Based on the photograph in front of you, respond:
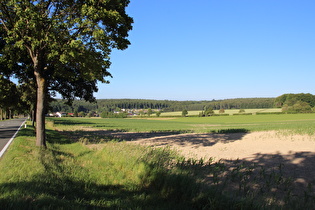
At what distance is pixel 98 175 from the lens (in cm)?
633

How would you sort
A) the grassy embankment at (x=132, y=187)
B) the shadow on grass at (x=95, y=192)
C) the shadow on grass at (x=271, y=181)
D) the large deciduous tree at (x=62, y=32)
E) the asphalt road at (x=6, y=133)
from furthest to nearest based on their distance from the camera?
the asphalt road at (x=6, y=133) → the large deciduous tree at (x=62, y=32) → the shadow on grass at (x=271, y=181) → the grassy embankment at (x=132, y=187) → the shadow on grass at (x=95, y=192)

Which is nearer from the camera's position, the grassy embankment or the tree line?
the grassy embankment

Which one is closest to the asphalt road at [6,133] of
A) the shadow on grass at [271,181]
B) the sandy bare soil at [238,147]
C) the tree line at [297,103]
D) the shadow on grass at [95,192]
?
the sandy bare soil at [238,147]

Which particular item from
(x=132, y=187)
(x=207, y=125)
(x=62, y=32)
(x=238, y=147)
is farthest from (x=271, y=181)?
(x=207, y=125)

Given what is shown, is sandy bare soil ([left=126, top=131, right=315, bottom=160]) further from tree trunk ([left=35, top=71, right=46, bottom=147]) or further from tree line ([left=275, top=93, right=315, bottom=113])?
tree line ([left=275, top=93, right=315, bottom=113])

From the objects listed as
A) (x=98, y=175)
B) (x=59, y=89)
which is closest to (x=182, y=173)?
(x=98, y=175)

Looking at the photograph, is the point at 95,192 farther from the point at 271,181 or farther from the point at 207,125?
the point at 207,125

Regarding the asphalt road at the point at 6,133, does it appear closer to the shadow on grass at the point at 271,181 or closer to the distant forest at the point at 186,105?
the shadow on grass at the point at 271,181

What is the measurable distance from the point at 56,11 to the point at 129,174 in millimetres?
7738

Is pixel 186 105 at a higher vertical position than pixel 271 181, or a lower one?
higher

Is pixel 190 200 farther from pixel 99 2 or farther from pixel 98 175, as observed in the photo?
pixel 99 2

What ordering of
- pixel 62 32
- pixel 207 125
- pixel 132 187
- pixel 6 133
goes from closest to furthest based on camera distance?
pixel 132 187 → pixel 62 32 → pixel 6 133 → pixel 207 125

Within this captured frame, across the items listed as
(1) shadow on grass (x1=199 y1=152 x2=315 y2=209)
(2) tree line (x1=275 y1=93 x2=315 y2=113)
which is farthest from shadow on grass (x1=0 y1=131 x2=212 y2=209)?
(2) tree line (x1=275 y1=93 x2=315 y2=113)

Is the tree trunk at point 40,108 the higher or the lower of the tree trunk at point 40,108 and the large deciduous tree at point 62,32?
the lower
